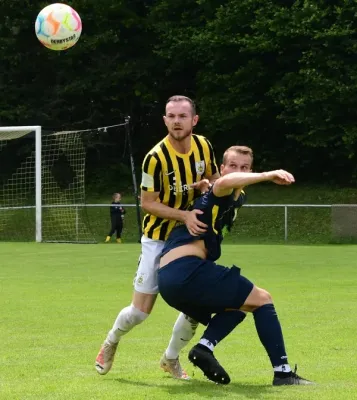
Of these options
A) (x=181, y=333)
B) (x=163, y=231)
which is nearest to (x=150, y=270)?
(x=163, y=231)

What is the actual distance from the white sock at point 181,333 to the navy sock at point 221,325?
39cm

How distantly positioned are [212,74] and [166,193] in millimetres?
33501

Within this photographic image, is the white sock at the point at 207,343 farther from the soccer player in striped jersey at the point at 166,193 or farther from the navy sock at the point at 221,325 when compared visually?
the soccer player in striped jersey at the point at 166,193

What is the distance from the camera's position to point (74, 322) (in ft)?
35.6

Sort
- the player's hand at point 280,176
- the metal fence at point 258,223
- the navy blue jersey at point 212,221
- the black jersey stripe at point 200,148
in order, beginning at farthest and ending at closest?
the metal fence at point 258,223 < the black jersey stripe at point 200,148 < the navy blue jersey at point 212,221 < the player's hand at point 280,176

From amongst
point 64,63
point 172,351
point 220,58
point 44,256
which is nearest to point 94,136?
point 64,63

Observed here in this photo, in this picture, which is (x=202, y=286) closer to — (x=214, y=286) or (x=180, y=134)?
(x=214, y=286)

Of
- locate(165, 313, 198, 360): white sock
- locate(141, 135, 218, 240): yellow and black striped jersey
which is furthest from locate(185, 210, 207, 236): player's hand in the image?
locate(165, 313, 198, 360): white sock

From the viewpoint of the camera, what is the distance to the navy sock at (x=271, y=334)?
685 centimetres

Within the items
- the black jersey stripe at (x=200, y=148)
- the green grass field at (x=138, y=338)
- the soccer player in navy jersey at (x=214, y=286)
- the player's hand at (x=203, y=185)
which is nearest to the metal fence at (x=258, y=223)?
the green grass field at (x=138, y=338)

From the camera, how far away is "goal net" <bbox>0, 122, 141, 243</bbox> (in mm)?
30750

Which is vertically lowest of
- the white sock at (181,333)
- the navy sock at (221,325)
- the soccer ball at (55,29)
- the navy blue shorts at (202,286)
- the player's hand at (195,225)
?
the white sock at (181,333)

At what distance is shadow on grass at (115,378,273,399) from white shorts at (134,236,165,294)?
67 centimetres

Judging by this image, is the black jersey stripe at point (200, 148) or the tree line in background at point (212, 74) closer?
the black jersey stripe at point (200, 148)
